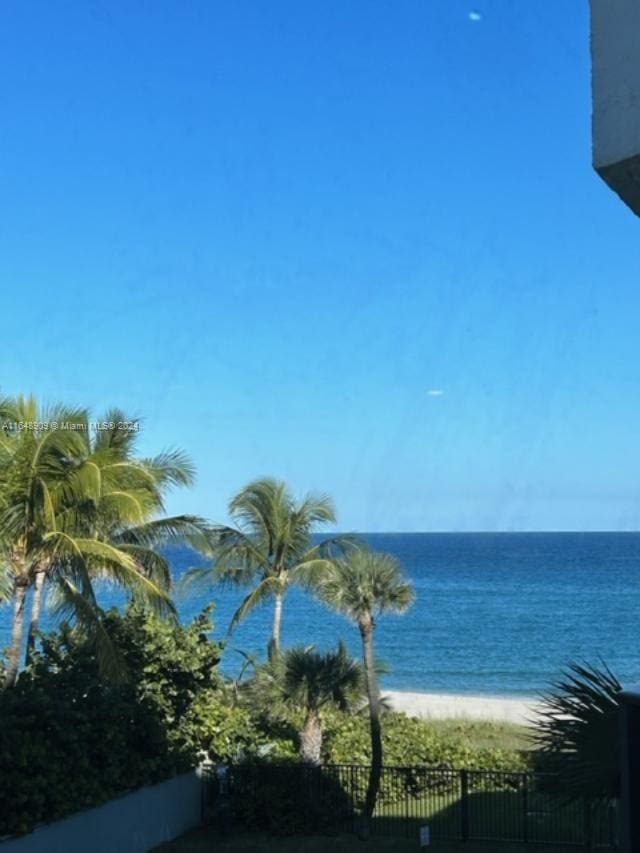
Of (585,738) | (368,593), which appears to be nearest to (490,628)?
(368,593)

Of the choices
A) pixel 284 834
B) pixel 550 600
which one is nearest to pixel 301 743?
pixel 284 834

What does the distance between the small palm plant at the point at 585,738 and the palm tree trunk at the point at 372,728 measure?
952 cm

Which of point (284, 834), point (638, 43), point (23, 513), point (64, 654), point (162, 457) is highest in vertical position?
point (162, 457)

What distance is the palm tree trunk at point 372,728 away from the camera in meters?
15.4

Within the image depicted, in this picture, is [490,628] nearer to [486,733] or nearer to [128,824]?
[486,733]

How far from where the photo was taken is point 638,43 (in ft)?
8.71

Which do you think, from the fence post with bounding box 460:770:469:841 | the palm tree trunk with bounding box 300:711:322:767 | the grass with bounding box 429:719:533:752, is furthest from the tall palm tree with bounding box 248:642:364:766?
the grass with bounding box 429:719:533:752

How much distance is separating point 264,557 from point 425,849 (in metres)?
14.5

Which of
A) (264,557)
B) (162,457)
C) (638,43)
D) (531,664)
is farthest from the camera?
(531,664)

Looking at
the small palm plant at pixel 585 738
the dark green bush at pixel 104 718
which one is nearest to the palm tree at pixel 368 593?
the dark green bush at pixel 104 718

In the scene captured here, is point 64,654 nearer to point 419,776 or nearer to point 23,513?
point 23,513

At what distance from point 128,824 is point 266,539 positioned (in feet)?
49.0

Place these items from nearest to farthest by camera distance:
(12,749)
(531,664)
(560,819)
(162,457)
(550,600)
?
(12,749), (560,819), (162,457), (531,664), (550,600)

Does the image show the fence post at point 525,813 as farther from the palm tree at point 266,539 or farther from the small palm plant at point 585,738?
the palm tree at point 266,539
